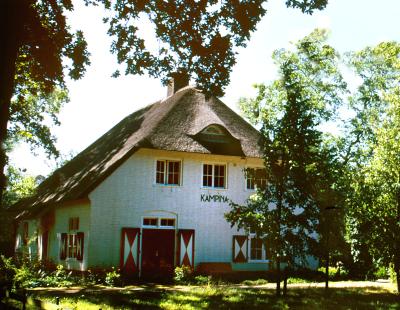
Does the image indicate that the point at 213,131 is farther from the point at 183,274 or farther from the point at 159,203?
the point at 183,274

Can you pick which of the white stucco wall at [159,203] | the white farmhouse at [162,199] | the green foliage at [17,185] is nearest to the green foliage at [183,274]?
the white farmhouse at [162,199]

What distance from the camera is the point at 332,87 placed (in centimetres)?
3169

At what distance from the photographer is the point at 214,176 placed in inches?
882

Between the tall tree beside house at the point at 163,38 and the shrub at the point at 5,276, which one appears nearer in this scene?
the shrub at the point at 5,276

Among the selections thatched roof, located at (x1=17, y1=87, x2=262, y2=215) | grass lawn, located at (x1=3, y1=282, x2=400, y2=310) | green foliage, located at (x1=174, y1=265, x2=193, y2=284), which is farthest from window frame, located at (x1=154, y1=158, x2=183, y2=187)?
grass lawn, located at (x1=3, y1=282, x2=400, y2=310)

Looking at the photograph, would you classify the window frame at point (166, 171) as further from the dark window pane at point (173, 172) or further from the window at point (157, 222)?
the window at point (157, 222)

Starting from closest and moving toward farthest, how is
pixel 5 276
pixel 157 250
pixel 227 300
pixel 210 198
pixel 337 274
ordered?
pixel 5 276 → pixel 227 300 → pixel 157 250 → pixel 337 274 → pixel 210 198

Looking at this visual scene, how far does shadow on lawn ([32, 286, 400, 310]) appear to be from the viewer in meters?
11.7

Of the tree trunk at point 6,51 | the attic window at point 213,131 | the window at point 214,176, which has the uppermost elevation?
the attic window at point 213,131

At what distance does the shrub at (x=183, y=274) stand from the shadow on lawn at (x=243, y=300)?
3.88 metres

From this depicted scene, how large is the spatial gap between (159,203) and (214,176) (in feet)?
10.4

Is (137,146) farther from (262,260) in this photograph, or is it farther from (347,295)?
(347,295)

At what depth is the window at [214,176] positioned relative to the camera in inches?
875

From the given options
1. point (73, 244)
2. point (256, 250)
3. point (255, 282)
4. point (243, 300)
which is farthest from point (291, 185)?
point (73, 244)
